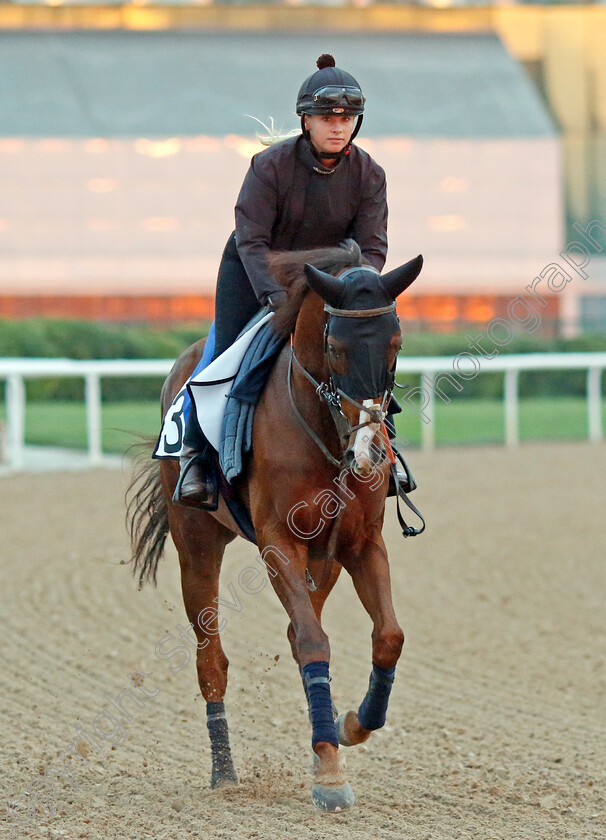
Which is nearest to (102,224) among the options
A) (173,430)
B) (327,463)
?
(173,430)

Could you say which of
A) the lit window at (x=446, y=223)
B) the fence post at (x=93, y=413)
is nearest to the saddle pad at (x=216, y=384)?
the fence post at (x=93, y=413)

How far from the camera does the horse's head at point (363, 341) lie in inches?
139

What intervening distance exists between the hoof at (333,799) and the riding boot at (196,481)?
1.09 meters

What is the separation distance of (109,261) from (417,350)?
899 cm

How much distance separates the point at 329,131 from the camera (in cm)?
409

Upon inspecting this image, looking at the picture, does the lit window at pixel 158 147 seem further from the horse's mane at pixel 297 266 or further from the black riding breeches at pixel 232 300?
the horse's mane at pixel 297 266

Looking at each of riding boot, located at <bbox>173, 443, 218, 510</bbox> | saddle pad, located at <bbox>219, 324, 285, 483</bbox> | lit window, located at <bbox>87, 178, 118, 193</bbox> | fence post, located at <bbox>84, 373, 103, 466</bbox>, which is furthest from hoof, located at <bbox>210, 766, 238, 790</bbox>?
lit window, located at <bbox>87, 178, 118, 193</bbox>

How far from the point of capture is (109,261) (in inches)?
948

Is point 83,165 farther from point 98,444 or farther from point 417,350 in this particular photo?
point 98,444

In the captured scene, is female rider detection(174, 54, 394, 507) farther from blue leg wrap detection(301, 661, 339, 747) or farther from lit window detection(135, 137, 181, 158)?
lit window detection(135, 137, 181, 158)

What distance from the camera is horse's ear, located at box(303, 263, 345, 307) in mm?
3566

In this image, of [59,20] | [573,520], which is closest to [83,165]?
[59,20]

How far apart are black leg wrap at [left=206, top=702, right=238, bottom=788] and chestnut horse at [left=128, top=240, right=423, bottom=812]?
18.8 inches

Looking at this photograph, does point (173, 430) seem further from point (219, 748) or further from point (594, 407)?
point (594, 407)
